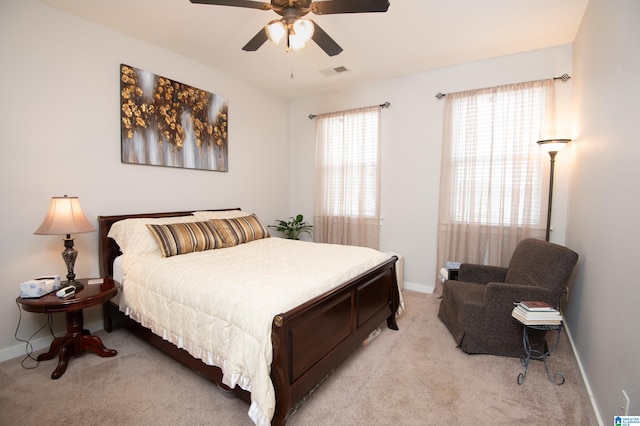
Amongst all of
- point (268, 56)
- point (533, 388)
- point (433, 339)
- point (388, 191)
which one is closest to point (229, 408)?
point (433, 339)

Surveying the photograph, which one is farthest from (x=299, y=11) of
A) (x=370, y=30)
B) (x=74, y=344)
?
(x=74, y=344)

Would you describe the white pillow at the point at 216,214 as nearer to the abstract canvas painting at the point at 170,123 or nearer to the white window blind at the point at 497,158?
the abstract canvas painting at the point at 170,123

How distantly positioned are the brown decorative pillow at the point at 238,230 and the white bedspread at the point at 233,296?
348 mm

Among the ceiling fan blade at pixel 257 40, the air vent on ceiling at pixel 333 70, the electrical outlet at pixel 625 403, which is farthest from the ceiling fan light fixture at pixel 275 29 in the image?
the electrical outlet at pixel 625 403

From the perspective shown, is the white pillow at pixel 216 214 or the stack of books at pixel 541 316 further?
the white pillow at pixel 216 214

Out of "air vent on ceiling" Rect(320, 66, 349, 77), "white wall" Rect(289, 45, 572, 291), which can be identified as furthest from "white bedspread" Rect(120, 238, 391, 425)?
"air vent on ceiling" Rect(320, 66, 349, 77)

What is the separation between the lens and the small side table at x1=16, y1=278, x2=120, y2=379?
2.01m

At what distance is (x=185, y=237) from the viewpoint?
278 centimetres

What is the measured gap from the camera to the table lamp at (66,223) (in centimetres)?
213

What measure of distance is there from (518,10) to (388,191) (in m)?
2.28

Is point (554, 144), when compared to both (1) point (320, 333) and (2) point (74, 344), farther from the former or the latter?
(2) point (74, 344)

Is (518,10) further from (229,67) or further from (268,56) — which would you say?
(229,67)

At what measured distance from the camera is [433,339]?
2.66 meters

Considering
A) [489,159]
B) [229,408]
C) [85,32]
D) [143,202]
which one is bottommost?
[229,408]
